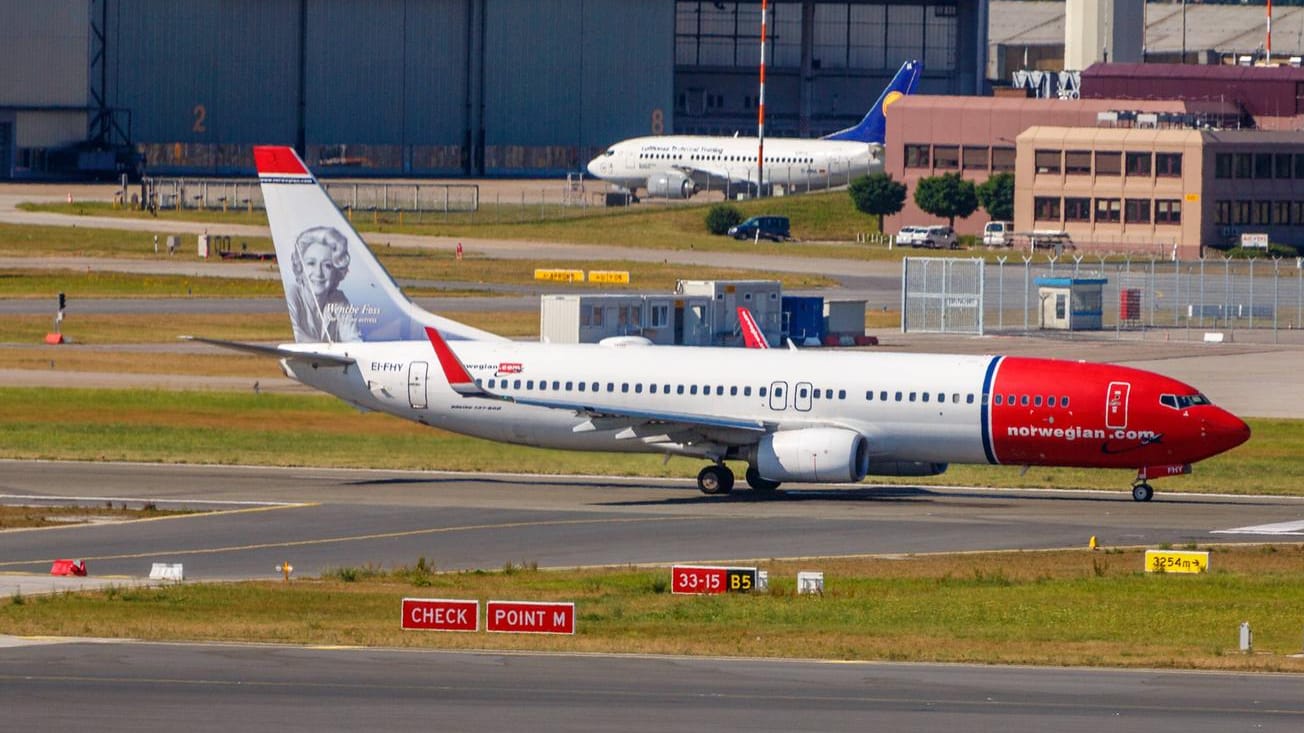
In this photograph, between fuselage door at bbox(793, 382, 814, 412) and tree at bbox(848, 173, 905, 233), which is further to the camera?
tree at bbox(848, 173, 905, 233)

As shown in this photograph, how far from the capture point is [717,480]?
5219cm

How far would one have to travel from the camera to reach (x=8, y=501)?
161ft

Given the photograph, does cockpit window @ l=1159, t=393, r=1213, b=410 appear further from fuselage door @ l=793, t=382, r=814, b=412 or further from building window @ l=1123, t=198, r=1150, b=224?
building window @ l=1123, t=198, r=1150, b=224

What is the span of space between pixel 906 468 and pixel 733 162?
11763cm

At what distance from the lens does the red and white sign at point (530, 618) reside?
104 ft

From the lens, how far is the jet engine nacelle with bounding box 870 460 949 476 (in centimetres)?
5128

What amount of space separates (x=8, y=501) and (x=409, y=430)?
1804cm

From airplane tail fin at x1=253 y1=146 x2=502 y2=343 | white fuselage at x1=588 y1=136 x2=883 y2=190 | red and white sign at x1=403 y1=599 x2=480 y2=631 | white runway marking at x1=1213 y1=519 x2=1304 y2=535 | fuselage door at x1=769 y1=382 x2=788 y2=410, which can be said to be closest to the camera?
red and white sign at x1=403 y1=599 x2=480 y2=631

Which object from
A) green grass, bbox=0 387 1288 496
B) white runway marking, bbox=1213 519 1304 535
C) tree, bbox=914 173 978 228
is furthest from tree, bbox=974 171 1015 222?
white runway marking, bbox=1213 519 1304 535

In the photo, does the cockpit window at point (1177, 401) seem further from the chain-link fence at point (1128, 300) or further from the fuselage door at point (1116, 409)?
the chain-link fence at point (1128, 300)

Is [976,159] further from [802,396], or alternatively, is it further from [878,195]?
[802,396]

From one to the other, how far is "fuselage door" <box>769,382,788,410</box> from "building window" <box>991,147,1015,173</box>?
108794mm

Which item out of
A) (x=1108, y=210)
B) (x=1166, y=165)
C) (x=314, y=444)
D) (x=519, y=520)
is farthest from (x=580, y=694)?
(x=1108, y=210)

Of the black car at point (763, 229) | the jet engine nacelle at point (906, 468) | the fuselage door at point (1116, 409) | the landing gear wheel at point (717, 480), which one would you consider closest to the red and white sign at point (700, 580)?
the jet engine nacelle at point (906, 468)
